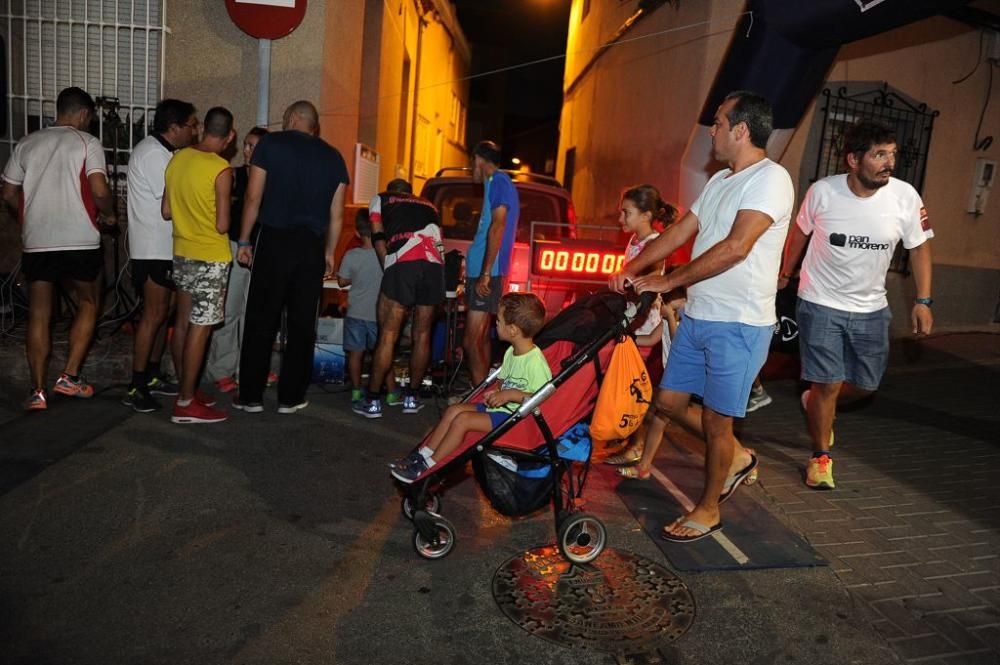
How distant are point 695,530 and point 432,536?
4.58ft

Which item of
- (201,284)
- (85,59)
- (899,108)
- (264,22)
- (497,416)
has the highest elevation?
(899,108)

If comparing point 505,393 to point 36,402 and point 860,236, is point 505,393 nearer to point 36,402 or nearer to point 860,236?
point 860,236

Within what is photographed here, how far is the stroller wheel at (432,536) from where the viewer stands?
11.0 ft

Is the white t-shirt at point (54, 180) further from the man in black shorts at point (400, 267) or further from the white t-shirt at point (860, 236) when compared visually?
the white t-shirt at point (860, 236)

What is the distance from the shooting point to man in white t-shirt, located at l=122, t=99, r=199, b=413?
528 cm

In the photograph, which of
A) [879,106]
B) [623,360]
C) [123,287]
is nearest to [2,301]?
[123,287]

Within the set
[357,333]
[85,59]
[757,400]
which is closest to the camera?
[357,333]

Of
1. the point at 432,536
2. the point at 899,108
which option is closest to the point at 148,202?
the point at 432,536

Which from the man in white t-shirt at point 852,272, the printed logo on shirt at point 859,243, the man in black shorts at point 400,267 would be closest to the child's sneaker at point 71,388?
the man in black shorts at point 400,267

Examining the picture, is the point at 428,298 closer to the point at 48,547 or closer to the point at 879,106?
the point at 48,547

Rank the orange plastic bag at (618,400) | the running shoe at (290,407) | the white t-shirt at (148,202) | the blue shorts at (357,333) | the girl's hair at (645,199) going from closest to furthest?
1. the orange plastic bag at (618,400)
2. the girl's hair at (645,199)
3. the white t-shirt at (148,202)
4. the running shoe at (290,407)
5. the blue shorts at (357,333)

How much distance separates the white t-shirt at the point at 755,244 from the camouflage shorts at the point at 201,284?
3.35 m

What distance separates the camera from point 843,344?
4652 millimetres

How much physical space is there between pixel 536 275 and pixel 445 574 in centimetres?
355
